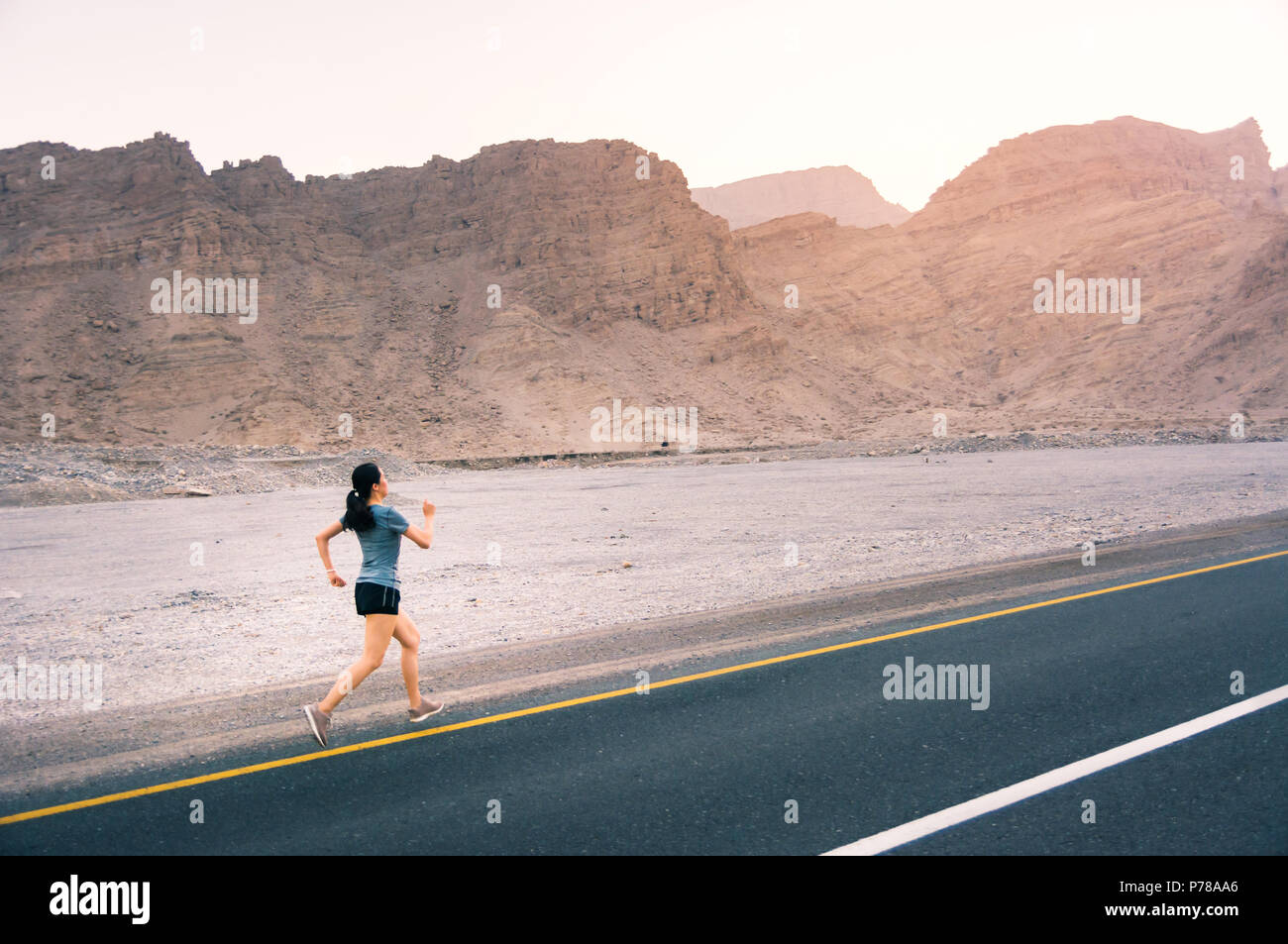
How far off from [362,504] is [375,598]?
693 millimetres

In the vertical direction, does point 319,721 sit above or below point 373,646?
below

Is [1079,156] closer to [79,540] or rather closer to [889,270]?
[889,270]

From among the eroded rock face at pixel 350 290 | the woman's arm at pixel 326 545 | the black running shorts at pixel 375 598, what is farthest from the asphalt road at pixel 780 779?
the eroded rock face at pixel 350 290

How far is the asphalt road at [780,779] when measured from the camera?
4.17 meters

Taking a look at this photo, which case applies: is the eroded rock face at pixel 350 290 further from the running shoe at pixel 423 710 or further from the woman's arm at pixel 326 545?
the running shoe at pixel 423 710

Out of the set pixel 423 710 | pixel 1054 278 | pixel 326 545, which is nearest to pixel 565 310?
pixel 1054 278

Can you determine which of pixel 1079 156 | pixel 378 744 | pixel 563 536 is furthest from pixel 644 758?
pixel 1079 156

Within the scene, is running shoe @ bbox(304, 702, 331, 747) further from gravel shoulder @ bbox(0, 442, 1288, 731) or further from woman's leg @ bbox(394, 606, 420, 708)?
gravel shoulder @ bbox(0, 442, 1288, 731)

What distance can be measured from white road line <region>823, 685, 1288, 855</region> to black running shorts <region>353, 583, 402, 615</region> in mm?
3541

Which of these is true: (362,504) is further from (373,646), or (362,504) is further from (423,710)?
(423,710)

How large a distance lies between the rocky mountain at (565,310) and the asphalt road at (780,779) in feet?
203

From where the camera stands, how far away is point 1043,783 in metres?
4.65

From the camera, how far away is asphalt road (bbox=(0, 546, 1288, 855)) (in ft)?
13.7

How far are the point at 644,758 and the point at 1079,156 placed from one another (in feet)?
481
